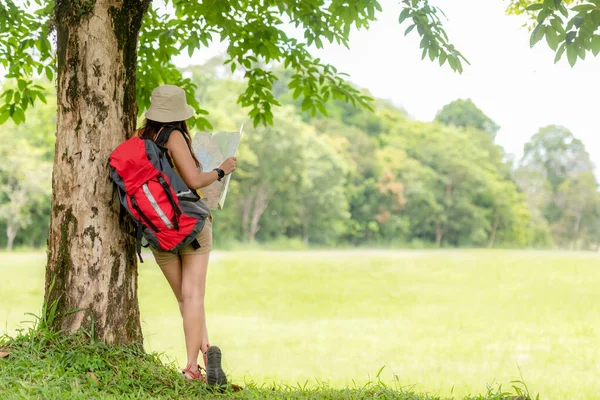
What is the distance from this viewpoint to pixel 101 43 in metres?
4.46

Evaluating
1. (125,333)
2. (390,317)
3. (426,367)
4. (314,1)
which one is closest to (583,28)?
(314,1)

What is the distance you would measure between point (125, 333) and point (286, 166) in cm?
3684

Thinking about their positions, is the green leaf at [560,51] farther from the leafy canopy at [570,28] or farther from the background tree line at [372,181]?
the background tree line at [372,181]

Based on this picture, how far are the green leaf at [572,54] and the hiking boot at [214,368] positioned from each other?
9.72ft

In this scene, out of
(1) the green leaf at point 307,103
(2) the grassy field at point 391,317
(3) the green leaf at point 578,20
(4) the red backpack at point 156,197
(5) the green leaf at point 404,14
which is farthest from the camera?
(2) the grassy field at point 391,317

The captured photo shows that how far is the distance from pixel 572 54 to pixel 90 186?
10.7 feet

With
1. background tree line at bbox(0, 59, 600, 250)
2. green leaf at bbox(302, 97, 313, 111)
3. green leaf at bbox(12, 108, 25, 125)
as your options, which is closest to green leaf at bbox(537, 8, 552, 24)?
green leaf at bbox(302, 97, 313, 111)

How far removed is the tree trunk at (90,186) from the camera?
4.34m

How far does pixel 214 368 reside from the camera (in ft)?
13.7

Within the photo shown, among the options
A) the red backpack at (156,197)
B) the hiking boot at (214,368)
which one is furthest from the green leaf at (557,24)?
the hiking boot at (214,368)

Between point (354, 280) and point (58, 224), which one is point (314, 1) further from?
point (354, 280)

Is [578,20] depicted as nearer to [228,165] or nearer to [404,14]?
[404,14]

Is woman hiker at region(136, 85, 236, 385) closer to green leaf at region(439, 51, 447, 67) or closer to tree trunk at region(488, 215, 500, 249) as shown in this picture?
green leaf at region(439, 51, 447, 67)

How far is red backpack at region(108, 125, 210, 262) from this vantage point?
4.00 meters
